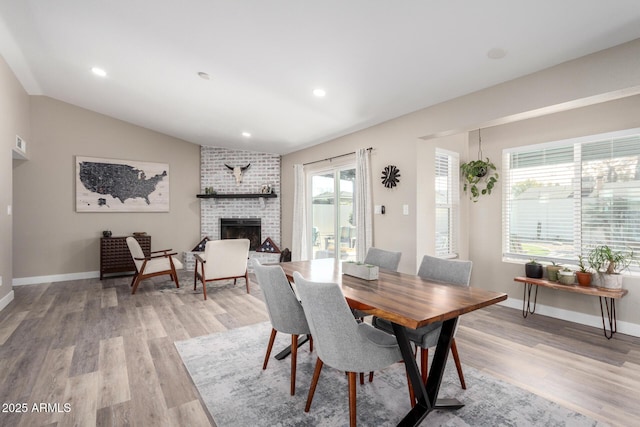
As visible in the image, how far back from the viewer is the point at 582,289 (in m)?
3.25

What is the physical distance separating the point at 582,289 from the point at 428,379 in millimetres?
2442

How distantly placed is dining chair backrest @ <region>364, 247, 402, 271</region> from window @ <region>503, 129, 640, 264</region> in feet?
7.19

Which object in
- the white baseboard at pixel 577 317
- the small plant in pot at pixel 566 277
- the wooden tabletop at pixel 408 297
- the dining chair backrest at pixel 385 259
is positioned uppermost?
the dining chair backrest at pixel 385 259

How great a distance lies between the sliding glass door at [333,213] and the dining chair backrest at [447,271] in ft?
8.58

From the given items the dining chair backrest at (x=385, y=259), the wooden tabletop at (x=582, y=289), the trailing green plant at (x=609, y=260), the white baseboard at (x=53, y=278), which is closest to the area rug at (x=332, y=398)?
the dining chair backrest at (x=385, y=259)

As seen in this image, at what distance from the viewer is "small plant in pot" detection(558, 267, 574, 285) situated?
3.42 m

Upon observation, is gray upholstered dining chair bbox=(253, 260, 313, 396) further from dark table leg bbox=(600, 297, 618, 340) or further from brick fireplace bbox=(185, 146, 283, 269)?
brick fireplace bbox=(185, 146, 283, 269)

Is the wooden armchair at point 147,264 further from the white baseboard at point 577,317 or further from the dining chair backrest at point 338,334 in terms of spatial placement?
the white baseboard at point 577,317

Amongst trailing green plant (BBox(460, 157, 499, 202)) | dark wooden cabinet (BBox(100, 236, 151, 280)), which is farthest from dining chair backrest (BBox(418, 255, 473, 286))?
dark wooden cabinet (BBox(100, 236, 151, 280))

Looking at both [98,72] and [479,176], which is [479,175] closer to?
[479,176]

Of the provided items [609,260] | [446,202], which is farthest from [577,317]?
[446,202]

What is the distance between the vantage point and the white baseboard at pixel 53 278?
206 inches

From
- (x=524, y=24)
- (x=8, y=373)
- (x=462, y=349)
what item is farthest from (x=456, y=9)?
(x=8, y=373)

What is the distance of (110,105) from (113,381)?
4.77 metres
